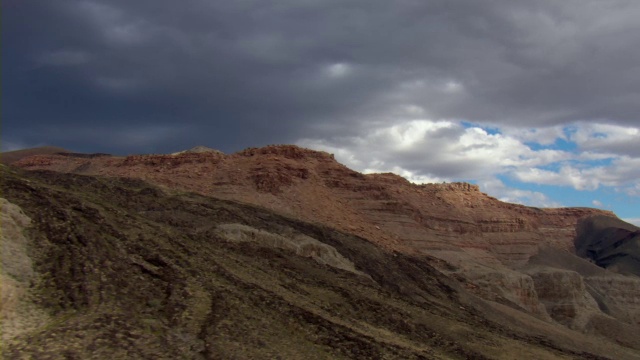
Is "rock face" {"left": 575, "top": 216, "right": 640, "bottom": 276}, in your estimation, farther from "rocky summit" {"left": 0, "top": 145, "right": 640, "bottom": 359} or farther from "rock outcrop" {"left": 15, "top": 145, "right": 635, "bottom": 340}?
"rock outcrop" {"left": 15, "top": 145, "right": 635, "bottom": 340}

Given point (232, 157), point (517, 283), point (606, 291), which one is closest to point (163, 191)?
point (232, 157)

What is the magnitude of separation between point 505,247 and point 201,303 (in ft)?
209

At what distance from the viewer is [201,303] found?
2162 cm

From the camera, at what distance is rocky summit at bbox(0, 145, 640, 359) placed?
62.3 ft

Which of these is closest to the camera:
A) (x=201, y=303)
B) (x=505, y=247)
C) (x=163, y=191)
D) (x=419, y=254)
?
(x=201, y=303)

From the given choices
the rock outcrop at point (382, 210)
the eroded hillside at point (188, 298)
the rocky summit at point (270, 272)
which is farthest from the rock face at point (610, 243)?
the eroded hillside at point (188, 298)

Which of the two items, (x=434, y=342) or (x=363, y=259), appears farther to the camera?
(x=363, y=259)

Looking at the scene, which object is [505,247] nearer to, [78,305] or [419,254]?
[419,254]

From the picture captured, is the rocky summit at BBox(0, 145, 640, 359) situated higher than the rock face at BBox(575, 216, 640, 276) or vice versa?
the rock face at BBox(575, 216, 640, 276)

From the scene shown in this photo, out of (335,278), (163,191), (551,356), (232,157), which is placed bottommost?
(551,356)

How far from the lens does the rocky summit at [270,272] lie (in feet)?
62.3

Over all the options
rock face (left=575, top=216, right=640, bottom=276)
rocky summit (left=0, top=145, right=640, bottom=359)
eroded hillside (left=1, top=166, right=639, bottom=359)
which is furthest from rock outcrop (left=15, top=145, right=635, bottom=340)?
rock face (left=575, top=216, right=640, bottom=276)

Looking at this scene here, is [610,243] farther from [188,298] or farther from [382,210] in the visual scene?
[188,298]

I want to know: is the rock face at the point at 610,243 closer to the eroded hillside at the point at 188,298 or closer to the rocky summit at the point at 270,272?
the rocky summit at the point at 270,272
